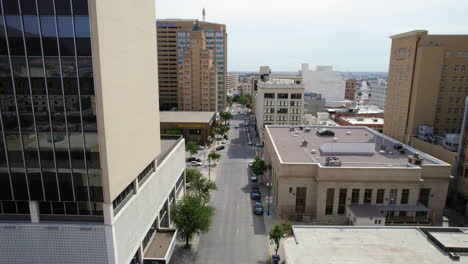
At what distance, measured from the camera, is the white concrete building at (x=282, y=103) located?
90.7 m

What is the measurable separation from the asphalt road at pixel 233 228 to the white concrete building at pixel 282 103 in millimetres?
26995

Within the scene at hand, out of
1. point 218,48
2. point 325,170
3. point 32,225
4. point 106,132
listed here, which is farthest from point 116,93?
point 218,48

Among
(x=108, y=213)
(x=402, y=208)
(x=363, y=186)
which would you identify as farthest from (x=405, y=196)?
(x=108, y=213)

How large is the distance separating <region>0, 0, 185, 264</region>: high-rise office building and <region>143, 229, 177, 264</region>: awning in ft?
18.2

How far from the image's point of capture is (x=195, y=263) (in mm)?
35531

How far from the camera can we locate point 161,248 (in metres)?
35.1

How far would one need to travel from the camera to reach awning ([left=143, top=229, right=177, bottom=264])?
32656 mm

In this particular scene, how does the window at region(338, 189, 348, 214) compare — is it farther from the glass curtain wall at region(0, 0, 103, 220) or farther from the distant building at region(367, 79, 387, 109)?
the distant building at region(367, 79, 387, 109)

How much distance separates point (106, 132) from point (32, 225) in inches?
430

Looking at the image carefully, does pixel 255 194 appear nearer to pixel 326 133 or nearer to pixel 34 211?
pixel 326 133

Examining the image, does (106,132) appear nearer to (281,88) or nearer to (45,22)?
(45,22)

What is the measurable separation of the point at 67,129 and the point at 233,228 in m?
29.0

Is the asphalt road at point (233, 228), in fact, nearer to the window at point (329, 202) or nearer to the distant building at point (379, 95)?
the window at point (329, 202)

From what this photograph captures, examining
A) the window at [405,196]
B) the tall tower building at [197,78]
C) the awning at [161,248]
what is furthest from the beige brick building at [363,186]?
the tall tower building at [197,78]
